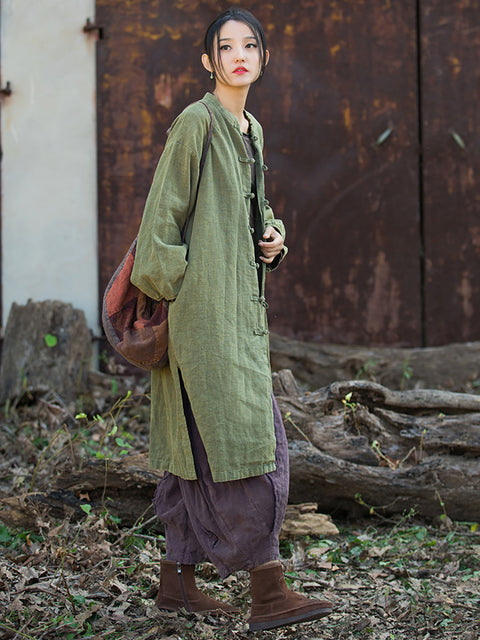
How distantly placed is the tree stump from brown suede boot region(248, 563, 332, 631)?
2.85 metres

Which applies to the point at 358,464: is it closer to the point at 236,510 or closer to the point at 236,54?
the point at 236,510

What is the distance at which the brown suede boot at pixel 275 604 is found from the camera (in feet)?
7.17

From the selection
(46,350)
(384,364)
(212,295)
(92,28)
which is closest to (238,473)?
(212,295)

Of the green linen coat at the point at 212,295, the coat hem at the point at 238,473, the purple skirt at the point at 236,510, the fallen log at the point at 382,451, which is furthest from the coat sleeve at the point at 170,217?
the fallen log at the point at 382,451

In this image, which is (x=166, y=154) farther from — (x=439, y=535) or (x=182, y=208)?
(x=439, y=535)

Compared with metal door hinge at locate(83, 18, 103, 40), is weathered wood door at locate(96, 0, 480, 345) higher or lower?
lower

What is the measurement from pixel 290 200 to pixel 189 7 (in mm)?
1573

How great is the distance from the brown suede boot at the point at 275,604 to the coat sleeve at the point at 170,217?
3.00 ft

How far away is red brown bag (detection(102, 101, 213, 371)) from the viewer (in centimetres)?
230

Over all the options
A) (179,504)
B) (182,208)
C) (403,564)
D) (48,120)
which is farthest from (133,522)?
(48,120)

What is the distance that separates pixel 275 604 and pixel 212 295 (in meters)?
0.98

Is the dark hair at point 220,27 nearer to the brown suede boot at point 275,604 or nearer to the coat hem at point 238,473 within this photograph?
the coat hem at point 238,473

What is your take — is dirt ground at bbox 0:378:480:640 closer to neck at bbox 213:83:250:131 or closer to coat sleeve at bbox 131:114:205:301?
coat sleeve at bbox 131:114:205:301

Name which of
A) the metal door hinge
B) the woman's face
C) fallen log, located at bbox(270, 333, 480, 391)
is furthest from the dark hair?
the metal door hinge
